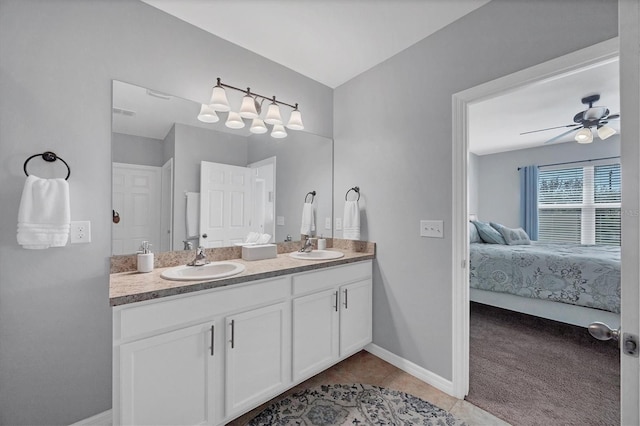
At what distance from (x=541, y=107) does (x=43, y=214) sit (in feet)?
15.2

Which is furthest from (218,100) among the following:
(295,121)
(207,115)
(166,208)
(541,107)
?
(541,107)

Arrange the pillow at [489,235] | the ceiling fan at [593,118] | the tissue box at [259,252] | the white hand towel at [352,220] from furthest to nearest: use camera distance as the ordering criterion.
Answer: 1. the pillow at [489,235]
2. the ceiling fan at [593,118]
3. the white hand towel at [352,220]
4. the tissue box at [259,252]

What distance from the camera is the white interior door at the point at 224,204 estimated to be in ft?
6.53

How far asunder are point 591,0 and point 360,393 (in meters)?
2.48

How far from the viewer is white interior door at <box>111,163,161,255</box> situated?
63.5 inches

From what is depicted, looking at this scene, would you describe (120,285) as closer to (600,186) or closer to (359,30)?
(359,30)

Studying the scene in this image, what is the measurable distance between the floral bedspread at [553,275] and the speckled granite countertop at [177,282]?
2220 millimetres

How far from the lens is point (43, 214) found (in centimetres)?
132

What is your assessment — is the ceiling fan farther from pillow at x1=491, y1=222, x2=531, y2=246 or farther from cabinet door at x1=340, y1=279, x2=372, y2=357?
cabinet door at x1=340, y1=279, x2=372, y2=357

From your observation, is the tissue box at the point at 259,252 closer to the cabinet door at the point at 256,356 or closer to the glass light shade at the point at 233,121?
the cabinet door at the point at 256,356

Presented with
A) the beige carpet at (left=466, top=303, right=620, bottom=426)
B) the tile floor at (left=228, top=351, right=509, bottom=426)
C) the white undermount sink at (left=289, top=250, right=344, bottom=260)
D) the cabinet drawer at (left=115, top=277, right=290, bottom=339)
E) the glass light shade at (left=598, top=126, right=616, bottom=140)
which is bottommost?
the tile floor at (left=228, top=351, right=509, bottom=426)

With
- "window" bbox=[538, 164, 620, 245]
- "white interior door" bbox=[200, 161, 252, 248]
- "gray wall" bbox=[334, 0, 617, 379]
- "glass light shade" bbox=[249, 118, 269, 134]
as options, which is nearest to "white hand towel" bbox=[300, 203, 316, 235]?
"gray wall" bbox=[334, 0, 617, 379]

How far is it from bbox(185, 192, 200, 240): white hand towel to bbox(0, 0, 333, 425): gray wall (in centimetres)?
44

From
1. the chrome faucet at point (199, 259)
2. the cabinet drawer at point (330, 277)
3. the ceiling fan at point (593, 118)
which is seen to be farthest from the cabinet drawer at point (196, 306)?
the ceiling fan at point (593, 118)
